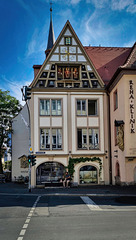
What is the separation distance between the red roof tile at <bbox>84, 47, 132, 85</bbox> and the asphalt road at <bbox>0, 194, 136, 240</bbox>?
19730mm

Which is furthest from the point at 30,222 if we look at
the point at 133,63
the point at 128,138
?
the point at 133,63

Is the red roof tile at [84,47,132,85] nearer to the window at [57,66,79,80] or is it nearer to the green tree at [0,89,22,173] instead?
the window at [57,66,79,80]

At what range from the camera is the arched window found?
3070 cm

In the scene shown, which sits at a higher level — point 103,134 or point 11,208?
point 103,134

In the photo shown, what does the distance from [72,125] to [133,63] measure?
8364 millimetres

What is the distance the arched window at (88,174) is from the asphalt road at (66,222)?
14228 millimetres

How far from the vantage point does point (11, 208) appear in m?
15.5

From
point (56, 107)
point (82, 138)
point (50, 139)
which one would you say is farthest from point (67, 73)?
point (50, 139)

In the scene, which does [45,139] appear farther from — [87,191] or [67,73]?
[87,191]

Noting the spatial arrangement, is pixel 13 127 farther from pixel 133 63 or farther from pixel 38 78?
pixel 133 63

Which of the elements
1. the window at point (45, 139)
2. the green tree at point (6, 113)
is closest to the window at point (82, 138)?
the window at point (45, 139)

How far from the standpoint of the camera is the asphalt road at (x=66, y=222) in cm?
920

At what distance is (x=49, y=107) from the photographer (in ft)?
101

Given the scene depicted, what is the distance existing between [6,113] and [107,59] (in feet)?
63.6
